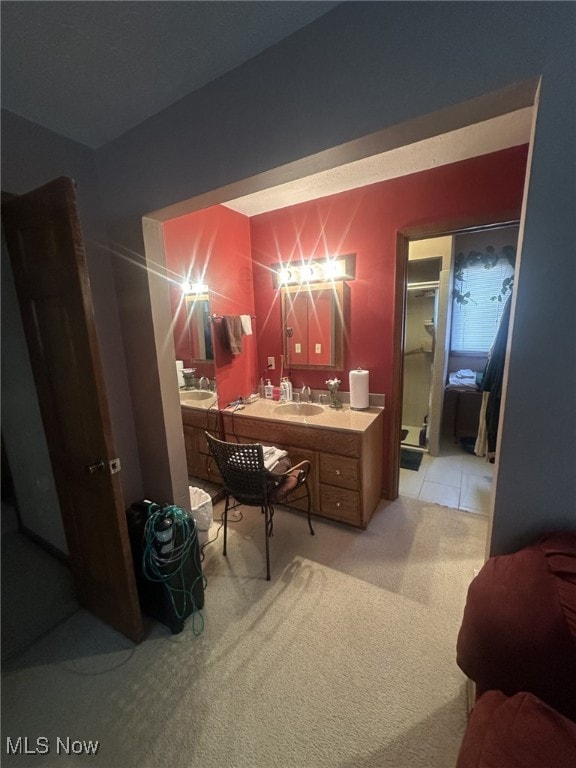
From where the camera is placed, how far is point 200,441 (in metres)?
2.73

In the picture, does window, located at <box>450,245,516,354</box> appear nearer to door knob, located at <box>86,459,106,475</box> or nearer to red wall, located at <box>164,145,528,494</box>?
red wall, located at <box>164,145,528,494</box>

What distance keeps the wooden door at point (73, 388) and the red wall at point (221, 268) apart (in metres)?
0.95

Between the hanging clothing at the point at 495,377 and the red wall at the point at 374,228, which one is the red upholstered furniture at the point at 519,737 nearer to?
the hanging clothing at the point at 495,377

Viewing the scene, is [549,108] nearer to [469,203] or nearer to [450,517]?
[469,203]

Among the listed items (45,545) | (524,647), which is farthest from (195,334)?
(524,647)

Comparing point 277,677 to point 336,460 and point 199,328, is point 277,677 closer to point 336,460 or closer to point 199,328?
point 336,460

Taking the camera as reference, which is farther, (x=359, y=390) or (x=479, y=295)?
(x=479, y=295)

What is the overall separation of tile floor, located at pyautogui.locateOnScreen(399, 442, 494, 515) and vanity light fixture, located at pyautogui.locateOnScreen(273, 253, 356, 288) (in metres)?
2.06

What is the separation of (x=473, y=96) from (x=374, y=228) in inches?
64.1

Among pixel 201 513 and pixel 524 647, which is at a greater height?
pixel 524 647

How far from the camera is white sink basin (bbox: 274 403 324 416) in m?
2.70

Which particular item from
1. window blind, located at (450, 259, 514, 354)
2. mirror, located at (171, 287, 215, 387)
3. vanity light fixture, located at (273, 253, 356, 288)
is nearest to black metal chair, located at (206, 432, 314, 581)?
mirror, located at (171, 287, 215, 387)

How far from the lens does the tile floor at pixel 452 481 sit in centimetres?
261

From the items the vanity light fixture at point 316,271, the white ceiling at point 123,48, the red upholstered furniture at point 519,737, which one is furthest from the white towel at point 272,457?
the white ceiling at point 123,48
